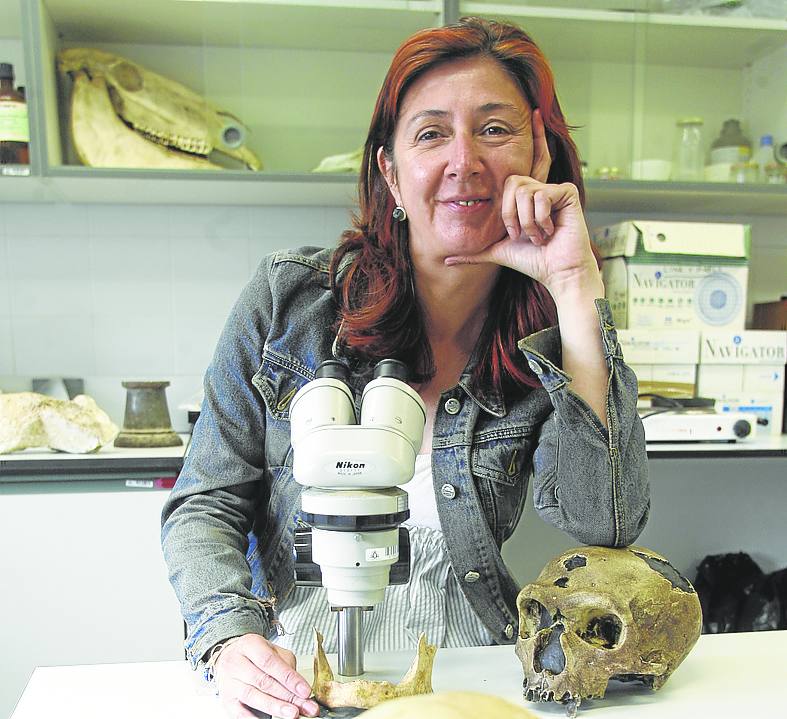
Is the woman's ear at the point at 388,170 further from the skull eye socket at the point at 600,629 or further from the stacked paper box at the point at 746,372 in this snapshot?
the stacked paper box at the point at 746,372

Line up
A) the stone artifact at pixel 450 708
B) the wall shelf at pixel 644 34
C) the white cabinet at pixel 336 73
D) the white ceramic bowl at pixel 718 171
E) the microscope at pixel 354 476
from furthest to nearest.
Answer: the white ceramic bowl at pixel 718 171, the wall shelf at pixel 644 34, the white cabinet at pixel 336 73, the microscope at pixel 354 476, the stone artifact at pixel 450 708

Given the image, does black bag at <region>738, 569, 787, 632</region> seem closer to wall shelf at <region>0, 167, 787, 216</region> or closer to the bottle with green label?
wall shelf at <region>0, 167, 787, 216</region>

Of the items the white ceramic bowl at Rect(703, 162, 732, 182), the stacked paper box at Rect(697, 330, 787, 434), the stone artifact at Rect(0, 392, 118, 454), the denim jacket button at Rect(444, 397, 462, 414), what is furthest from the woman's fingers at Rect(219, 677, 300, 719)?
the white ceramic bowl at Rect(703, 162, 732, 182)

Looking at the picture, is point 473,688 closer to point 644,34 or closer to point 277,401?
point 277,401

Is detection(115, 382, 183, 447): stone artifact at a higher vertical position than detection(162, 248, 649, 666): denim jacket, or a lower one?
lower

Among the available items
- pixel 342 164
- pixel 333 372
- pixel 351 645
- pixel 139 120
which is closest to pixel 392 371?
pixel 333 372

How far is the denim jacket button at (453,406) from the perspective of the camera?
107cm

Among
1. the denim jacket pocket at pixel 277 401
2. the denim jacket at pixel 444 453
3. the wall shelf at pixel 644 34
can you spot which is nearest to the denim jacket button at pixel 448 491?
the denim jacket at pixel 444 453

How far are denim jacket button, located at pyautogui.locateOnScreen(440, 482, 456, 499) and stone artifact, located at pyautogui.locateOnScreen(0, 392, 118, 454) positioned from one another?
105 centimetres

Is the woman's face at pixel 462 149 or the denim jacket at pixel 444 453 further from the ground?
the woman's face at pixel 462 149

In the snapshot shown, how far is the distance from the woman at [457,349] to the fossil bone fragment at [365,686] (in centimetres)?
22

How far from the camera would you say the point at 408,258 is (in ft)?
3.73

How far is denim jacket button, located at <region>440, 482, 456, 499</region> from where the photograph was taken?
106 cm

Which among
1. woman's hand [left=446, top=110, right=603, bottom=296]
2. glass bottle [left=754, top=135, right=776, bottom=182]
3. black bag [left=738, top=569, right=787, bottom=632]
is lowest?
black bag [left=738, top=569, right=787, bottom=632]
